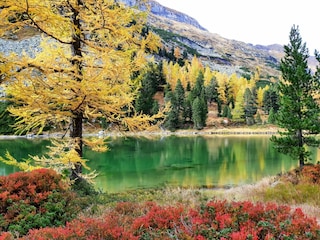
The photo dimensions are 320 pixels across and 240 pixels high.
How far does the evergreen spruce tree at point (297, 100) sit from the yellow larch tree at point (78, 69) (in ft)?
29.7

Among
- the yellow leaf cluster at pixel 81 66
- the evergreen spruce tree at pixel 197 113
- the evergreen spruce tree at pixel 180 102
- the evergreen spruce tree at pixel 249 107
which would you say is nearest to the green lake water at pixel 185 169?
the yellow leaf cluster at pixel 81 66

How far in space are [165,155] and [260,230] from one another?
35.7m

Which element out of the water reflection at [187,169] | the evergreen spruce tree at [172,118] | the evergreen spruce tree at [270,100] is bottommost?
the water reflection at [187,169]

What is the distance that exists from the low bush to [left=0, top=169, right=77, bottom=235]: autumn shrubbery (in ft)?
5.44

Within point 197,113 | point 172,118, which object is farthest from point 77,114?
point 197,113

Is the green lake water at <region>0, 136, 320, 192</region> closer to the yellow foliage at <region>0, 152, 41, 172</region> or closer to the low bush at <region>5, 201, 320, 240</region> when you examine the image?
the yellow foliage at <region>0, 152, 41, 172</region>

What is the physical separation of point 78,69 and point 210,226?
7.29m

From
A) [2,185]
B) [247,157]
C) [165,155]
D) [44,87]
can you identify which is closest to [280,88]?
[44,87]

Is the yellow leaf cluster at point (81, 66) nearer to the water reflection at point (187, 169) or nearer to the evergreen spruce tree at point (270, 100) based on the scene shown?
the water reflection at point (187, 169)

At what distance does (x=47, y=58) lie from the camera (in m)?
9.77

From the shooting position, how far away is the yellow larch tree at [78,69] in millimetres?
9195

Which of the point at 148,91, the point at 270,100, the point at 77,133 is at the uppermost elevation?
the point at 148,91

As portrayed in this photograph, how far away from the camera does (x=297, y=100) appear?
17.3m

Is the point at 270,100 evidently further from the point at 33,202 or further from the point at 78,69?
the point at 33,202
